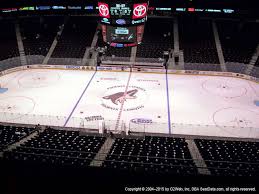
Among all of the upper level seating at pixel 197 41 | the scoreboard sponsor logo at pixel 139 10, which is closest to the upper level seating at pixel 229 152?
the scoreboard sponsor logo at pixel 139 10

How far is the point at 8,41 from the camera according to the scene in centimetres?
3144

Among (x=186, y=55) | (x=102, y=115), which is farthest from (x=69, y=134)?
(x=186, y=55)

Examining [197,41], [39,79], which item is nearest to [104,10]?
[39,79]

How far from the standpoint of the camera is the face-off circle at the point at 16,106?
1963 cm

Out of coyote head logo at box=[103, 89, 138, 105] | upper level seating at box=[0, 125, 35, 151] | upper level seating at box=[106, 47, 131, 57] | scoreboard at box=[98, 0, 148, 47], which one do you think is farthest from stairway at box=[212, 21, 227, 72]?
upper level seating at box=[0, 125, 35, 151]

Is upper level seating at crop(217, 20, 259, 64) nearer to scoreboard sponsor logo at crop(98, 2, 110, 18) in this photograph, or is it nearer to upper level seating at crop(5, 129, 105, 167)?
scoreboard sponsor logo at crop(98, 2, 110, 18)

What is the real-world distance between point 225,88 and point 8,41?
2383 cm

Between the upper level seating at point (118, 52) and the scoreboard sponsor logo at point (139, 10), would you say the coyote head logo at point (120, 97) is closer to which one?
the scoreboard sponsor logo at point (139, 10)

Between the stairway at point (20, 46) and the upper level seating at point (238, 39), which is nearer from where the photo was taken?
the upper level seating at point (238, 39)

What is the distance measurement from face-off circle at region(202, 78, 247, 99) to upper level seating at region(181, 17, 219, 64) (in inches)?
152

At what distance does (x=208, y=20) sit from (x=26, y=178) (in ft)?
104

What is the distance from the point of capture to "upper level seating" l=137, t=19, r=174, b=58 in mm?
30375

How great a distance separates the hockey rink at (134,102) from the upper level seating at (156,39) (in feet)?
12.2

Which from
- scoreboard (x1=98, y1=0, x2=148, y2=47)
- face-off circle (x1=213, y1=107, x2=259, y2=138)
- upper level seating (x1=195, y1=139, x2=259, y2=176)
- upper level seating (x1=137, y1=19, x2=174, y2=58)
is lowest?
face-off circle (x1=213, y1=107, x2=259, y2=138)
